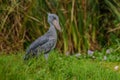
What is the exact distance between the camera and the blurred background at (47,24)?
28.0 feet

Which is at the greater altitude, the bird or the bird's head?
the bird's head

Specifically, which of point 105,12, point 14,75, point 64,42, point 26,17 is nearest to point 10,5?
point 26,17

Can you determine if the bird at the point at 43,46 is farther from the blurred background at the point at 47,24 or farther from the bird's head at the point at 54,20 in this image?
the blurred background at the point at 47,24

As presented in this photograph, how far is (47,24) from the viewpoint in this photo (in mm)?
8719

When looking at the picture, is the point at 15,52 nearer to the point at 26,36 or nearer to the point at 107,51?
the point at 26,36

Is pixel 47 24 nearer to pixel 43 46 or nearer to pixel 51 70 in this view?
pixel 43 46

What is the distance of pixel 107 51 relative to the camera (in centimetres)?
856

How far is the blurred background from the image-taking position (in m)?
8.53

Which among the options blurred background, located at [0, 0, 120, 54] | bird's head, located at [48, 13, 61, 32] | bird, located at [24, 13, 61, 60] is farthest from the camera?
blurred background, located at [0, 0, 120, 54]

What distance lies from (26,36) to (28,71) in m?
2.77

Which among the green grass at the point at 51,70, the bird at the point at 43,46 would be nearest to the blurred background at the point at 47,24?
the green grass at the point at 51,70

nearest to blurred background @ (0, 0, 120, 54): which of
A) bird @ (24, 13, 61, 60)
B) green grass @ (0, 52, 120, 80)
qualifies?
green grass @ (0, 52, 120, 80)

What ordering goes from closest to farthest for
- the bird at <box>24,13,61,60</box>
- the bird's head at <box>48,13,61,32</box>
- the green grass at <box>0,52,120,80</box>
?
the green grass at <box>0,52,120,80</box>
the bird at <box>24,13,61,60</box>
the bird's head at <box>48,13,61,32</box>

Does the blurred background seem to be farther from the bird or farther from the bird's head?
the bird
